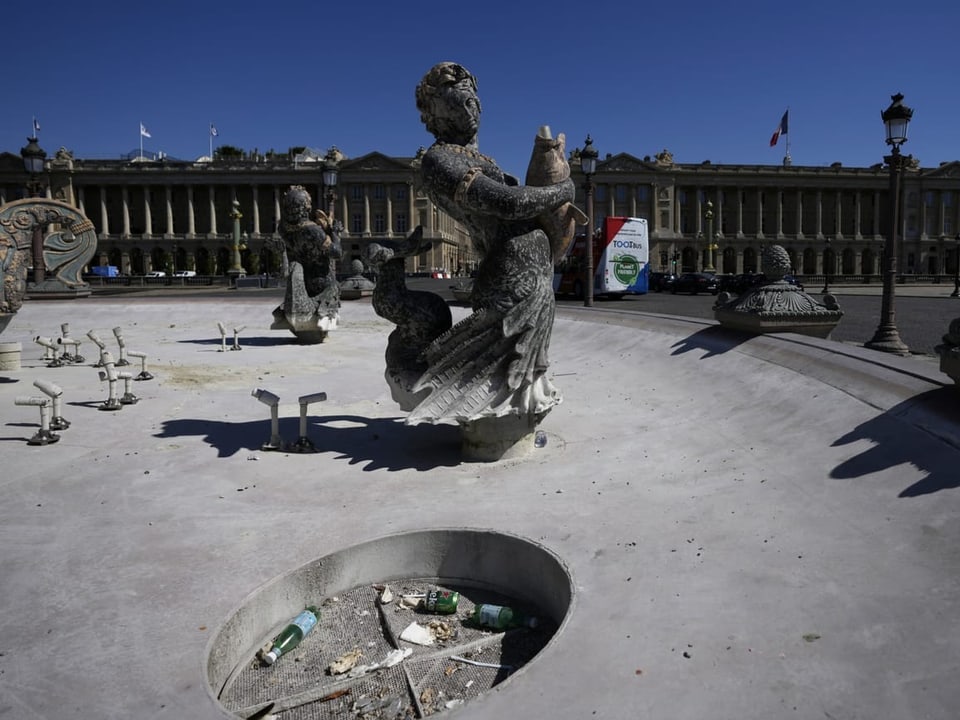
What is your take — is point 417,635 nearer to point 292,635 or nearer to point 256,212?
point 292,635

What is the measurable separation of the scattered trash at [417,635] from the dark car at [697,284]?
39.1 metres

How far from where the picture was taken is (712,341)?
360 inches

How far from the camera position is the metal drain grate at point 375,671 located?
9.85ft

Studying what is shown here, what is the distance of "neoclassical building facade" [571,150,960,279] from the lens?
101438 millimetres

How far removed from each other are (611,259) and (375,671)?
28173 mm

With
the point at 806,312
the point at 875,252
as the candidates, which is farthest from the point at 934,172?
the point at 806,312

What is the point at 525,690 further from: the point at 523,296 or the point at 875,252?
the point at 875,252

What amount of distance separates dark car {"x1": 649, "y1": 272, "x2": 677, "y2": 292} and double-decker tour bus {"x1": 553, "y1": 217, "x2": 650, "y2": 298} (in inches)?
489

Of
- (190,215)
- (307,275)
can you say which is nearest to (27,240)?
(307,275)

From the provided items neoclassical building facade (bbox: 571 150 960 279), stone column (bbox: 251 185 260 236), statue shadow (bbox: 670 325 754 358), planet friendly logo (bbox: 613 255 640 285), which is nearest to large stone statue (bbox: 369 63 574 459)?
statue shadow (bbox: 670 325 754 358)

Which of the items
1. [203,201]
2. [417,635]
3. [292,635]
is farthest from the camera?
[203,201]

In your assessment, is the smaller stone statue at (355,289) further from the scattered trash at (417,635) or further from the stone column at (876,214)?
the stone column at (876,214)

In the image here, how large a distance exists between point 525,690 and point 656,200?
345 feet

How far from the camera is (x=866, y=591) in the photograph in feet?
10.6
